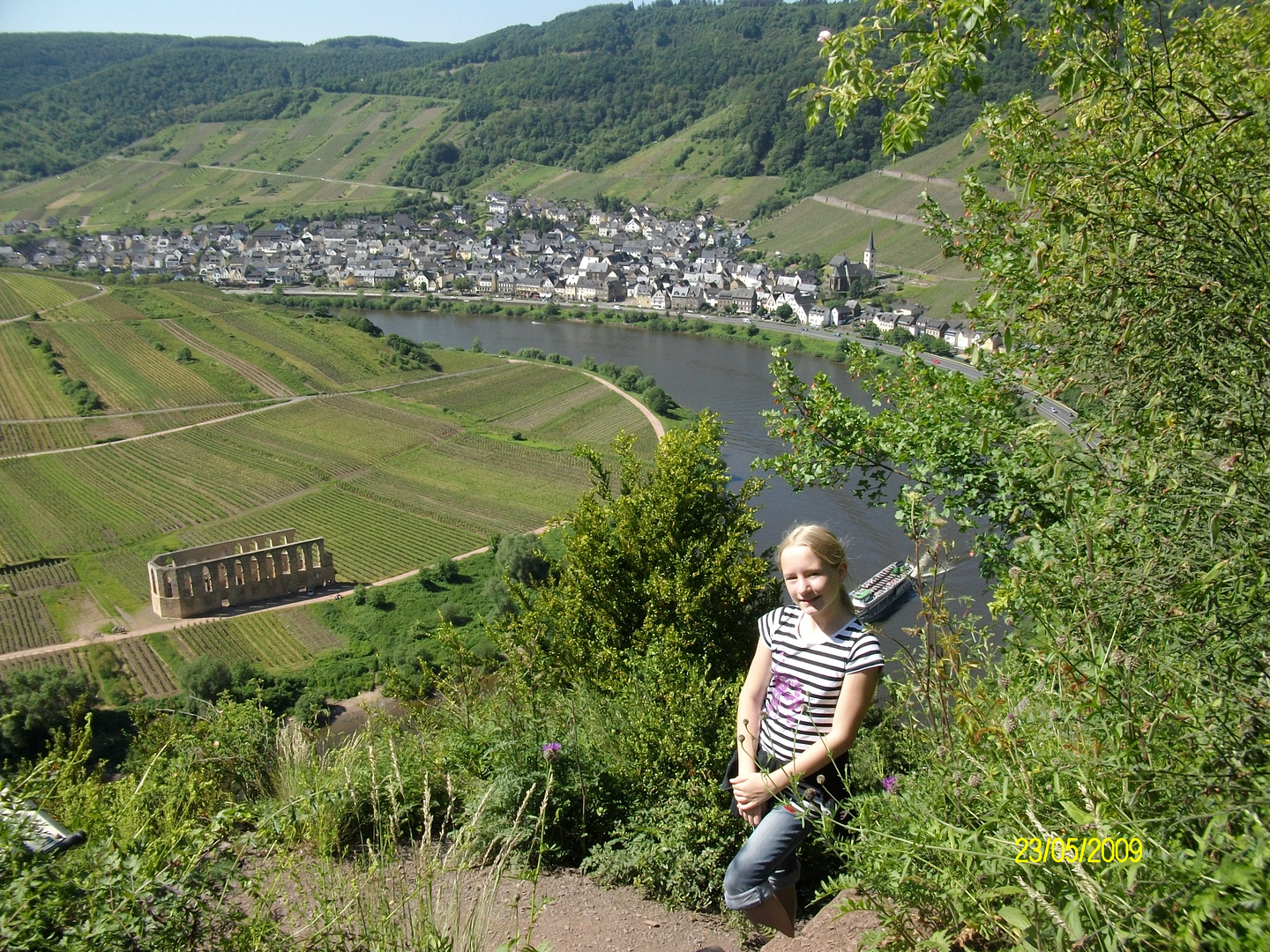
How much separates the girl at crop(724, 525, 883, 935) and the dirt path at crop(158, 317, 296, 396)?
158ft

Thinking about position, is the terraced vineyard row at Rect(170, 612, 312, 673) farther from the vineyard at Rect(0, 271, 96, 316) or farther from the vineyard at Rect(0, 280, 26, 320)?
the vineyard at Rect(0, 271, 96, 316)

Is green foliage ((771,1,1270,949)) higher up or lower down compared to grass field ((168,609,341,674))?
higher up

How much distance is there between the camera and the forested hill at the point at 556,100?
113875 mm

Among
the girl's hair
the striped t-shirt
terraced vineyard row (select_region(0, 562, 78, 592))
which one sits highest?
the girl's hair

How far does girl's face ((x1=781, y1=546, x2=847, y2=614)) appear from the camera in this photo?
2.70 m

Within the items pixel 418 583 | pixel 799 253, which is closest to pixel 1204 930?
pixel 418 583

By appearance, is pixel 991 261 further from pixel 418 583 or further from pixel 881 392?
pixel 418 583

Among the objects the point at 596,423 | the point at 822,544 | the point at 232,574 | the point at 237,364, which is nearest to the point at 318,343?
the point at 237,364

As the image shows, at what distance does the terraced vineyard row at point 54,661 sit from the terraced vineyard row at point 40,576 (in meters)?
4.36

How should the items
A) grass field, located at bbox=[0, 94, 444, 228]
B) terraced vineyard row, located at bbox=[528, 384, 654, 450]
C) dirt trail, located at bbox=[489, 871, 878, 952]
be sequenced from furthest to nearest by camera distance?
grass field, located at bbox=[0, 94, 444, 228]
terraced vineyard row, located at bbox=[528, 384, 654, 450]
dirt trail, located at bbox=[489, 871, 878, 952]

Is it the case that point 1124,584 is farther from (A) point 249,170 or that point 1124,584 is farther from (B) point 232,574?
(A) point 249,170

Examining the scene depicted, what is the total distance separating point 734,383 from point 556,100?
403 feet

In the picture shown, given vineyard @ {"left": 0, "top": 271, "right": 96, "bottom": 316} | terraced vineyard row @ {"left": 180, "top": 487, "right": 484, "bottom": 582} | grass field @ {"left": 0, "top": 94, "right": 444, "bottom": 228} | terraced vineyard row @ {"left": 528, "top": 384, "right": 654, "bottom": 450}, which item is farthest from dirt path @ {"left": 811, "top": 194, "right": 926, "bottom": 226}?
vineyard @ {"left": 0, "top": 271, "right": 96, "bottom": 316}
